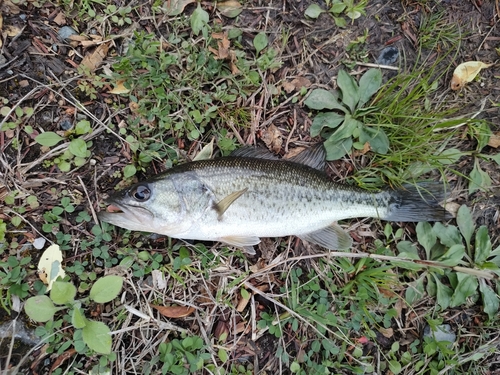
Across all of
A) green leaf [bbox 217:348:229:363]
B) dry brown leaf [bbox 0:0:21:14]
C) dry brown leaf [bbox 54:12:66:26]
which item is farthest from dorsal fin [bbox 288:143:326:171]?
dry brown leaf [bbox 0:0:21:14]

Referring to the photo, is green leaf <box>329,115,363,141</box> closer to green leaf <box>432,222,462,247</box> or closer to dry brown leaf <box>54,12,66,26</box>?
green leaf <box>432,222,462,247</box>

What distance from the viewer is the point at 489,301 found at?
418 centimetres

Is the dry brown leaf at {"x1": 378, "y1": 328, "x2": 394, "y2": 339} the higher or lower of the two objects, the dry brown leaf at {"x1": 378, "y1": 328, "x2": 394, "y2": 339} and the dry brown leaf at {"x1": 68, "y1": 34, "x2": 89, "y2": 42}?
the lower

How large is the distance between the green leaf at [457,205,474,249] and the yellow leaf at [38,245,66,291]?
421cm

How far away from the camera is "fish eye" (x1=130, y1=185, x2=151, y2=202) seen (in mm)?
3480

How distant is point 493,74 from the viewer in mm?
4383

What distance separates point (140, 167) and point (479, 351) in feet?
13.7

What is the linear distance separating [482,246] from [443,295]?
70 cm

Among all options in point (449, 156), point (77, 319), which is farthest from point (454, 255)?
point (77, 319)

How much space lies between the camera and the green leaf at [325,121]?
4.07 m

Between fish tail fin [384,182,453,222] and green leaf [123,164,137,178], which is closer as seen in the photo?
green leaf [123,164,137,178]

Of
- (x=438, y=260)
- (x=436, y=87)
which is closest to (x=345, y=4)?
(x=436, y=87)

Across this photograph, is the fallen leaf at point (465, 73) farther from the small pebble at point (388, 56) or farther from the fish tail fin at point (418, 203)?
the fish tail fin at point (418, 203)

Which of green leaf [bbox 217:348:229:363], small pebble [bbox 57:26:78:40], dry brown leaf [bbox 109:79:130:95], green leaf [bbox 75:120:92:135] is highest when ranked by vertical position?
small pebble [bbox 57:26:78:40]
